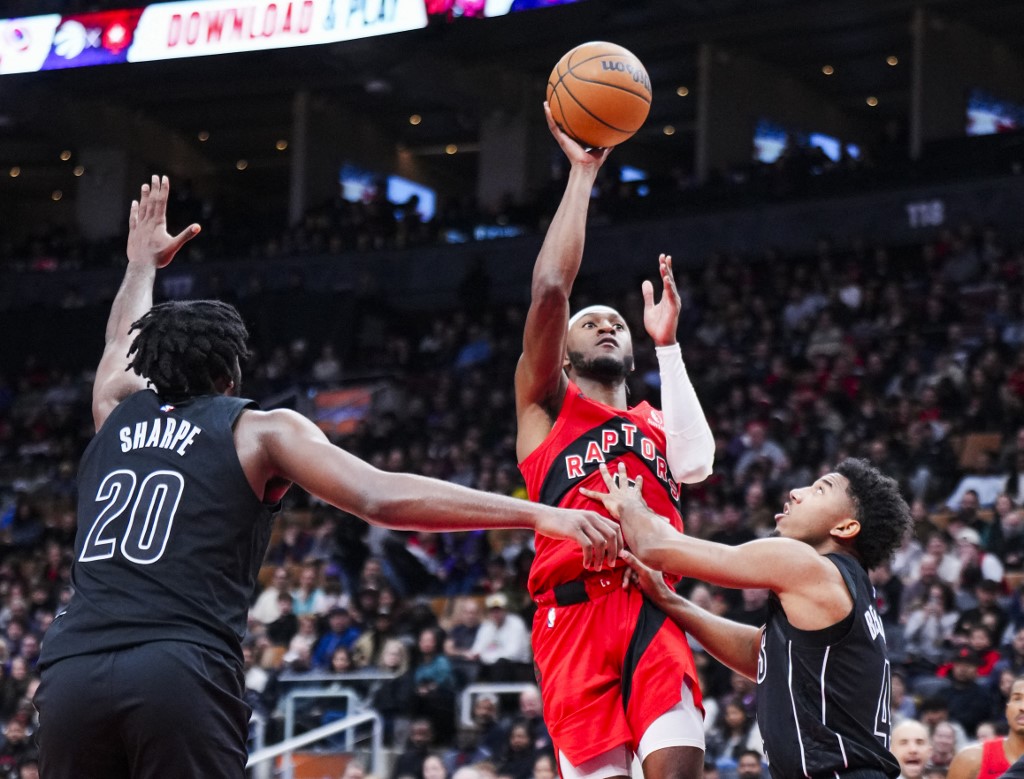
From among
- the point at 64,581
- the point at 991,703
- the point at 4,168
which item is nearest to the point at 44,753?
the point at 991,703

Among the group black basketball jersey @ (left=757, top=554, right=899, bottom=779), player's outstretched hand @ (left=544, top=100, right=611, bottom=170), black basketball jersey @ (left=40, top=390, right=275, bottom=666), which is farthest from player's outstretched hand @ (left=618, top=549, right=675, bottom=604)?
black basketball jersey @ (left=40, top=390, right=275, bottom=666)

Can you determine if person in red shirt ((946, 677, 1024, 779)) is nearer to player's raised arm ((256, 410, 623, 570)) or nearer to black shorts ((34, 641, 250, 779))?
player's raised arm ((256, 410, 623, 570))

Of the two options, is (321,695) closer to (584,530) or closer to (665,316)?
(665,316)

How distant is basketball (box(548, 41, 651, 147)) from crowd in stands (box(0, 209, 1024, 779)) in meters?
5.33

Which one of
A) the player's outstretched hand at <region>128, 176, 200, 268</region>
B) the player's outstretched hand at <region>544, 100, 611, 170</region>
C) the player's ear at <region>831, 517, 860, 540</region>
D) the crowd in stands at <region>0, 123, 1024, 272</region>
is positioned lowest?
the player's ear at <region>831, 517, 860, 540</region>

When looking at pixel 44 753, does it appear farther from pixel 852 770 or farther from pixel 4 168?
pixel 4 168

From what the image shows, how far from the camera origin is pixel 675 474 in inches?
201

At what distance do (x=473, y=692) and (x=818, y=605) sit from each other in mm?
7449

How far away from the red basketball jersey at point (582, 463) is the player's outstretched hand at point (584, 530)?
4.21ft

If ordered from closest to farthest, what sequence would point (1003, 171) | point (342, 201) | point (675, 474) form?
point (675, 474), point (1003, 171), point (342, 201)

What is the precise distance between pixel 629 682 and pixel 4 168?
1161 inches

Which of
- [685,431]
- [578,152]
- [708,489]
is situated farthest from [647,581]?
[708,489]

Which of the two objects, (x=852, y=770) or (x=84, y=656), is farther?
(x=852, y=770)

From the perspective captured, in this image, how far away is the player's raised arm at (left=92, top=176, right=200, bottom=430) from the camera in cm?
412
